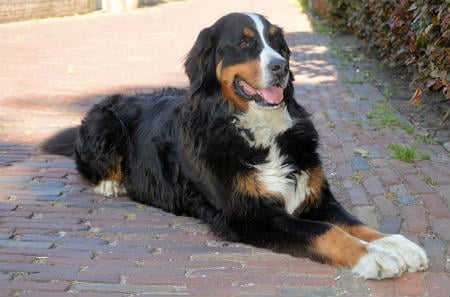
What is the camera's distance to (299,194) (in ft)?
13.4

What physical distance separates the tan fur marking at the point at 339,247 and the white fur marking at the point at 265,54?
106 cm

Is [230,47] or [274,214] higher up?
[230,47]

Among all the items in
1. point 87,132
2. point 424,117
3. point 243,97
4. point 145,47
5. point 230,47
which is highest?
point 230,47

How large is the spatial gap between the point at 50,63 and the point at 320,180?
8294mm

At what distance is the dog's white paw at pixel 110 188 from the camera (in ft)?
16.3

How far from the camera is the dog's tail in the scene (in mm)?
5848

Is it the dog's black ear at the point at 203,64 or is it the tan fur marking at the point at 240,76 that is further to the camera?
the dog's black ear at the point at 203,64

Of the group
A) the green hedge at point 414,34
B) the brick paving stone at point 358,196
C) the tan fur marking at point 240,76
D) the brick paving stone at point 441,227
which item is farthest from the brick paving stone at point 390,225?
the green hedge at point 414,34

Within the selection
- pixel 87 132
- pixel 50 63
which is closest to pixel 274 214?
pixel 87 132

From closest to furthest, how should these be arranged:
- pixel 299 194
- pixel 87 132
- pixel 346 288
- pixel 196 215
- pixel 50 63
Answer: pixel 346 288 < pixel 299 194 < pixel 196 215 < pixel 87 132 < pixel 50 63

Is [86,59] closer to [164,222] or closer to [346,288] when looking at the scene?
[164,222]

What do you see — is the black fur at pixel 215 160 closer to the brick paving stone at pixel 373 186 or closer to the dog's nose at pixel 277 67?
the dog's nose at pixel 277 67

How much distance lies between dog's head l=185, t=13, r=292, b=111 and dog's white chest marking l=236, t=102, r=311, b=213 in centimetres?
9

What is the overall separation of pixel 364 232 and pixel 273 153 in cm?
80
